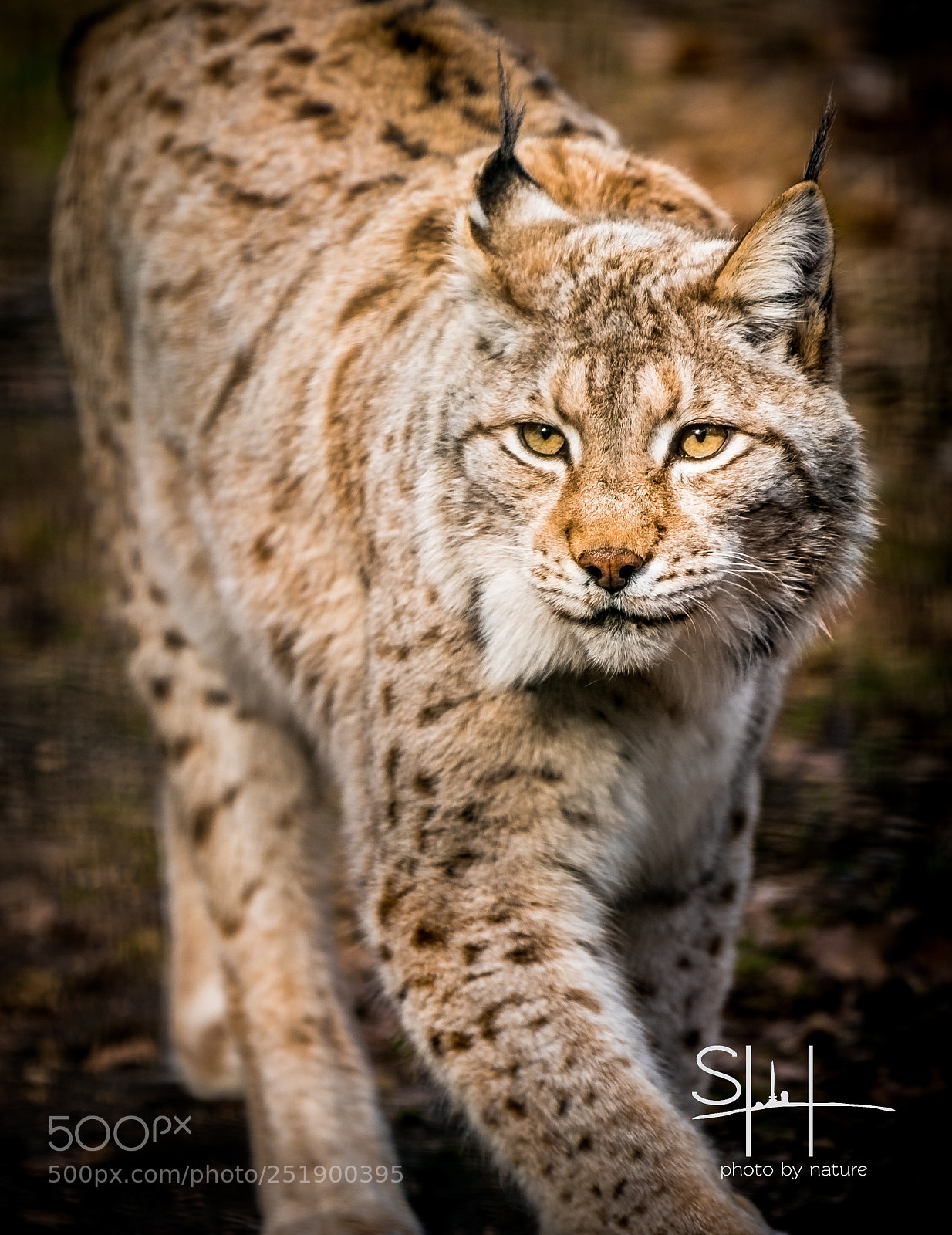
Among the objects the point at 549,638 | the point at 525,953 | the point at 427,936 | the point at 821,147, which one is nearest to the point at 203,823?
the point at 427,936

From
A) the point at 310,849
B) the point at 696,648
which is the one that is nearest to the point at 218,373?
the point at 310,849

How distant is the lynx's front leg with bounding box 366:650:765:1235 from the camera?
2473 millimetres

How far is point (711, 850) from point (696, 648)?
0.58 metres

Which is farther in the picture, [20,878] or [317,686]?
[20,878]

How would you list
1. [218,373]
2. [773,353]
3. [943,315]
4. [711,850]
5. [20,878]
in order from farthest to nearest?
[943,315] → [20,878] → [218,373] → [711,850] → [773,353]

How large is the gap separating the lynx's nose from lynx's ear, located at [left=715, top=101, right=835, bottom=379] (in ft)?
1.56

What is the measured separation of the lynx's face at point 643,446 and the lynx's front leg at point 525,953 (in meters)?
0.17

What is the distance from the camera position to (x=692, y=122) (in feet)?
24.1

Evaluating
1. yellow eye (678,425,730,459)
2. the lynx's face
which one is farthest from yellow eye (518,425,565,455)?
yellow eye (678,425,730,459)

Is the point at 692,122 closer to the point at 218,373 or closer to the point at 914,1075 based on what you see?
the point at 218,373

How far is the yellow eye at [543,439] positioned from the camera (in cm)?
248

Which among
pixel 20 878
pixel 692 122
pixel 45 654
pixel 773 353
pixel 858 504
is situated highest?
pixel 692 122

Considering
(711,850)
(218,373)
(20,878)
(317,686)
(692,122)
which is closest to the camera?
(711,850)
